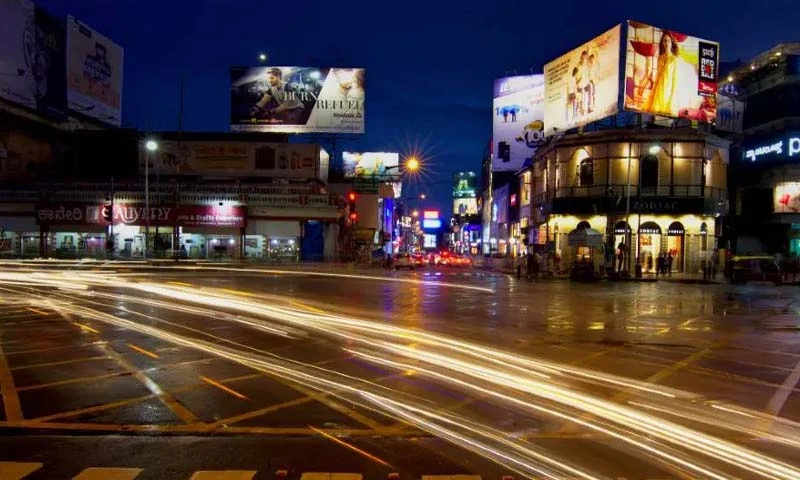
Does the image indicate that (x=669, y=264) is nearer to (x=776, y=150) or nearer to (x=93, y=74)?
(x=776, y=150)

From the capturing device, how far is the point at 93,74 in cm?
6512

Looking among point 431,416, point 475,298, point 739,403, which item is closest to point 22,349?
point 431,416

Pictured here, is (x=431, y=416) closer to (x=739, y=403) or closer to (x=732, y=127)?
(x=739, y=403)

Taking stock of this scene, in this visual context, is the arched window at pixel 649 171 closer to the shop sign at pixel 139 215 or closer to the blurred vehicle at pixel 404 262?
the blurred vehicle at pixel 404 262

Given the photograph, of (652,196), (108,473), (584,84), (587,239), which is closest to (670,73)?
(584,84)

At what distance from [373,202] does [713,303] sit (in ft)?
216

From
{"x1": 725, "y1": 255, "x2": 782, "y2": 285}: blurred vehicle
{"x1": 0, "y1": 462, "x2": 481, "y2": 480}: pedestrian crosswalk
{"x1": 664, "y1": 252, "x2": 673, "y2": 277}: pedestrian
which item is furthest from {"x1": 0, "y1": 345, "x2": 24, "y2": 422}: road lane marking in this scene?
{"x1": 664, "y1": 252, "x2": 673, "y2": 277}: pedestrian

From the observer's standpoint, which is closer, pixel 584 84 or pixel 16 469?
pixel 16 469

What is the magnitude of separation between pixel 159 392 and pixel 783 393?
8.79m

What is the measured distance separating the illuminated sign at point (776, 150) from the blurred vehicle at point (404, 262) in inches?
1193

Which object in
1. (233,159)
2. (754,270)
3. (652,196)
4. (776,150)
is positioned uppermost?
(776,150)

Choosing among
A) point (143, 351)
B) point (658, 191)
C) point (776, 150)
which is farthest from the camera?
point (776, 150)

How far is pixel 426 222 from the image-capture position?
6870 inches

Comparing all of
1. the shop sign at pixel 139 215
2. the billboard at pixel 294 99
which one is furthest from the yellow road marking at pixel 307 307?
the billboard at pixel 294 99
